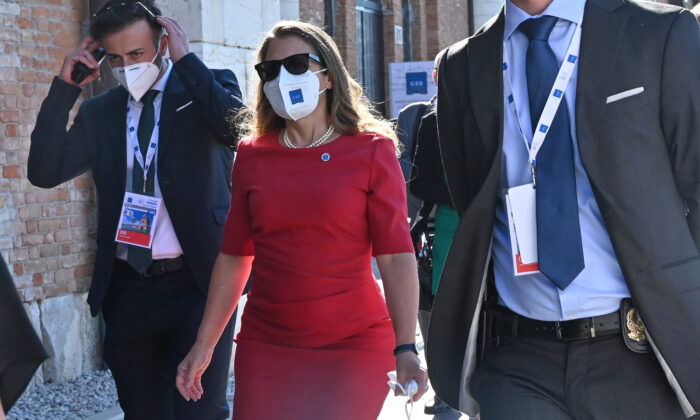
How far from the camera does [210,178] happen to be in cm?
425

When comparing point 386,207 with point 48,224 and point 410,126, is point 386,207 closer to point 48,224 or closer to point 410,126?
point 410,126

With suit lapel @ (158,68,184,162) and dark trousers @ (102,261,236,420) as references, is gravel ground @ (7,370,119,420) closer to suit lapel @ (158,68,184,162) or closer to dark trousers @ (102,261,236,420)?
dark trousers @ (102,261,236,420)

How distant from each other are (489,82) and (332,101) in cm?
86

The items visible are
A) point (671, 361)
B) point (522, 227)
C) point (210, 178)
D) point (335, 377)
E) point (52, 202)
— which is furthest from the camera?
point (52, 202)

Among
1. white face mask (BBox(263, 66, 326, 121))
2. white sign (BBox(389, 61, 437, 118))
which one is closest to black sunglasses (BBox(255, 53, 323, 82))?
white face mask (BBox(263, 66, 326, 121))

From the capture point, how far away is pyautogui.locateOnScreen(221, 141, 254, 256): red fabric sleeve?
3546 mm

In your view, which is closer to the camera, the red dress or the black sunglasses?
the red dress

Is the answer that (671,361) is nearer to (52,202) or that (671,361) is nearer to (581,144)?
(581,144)

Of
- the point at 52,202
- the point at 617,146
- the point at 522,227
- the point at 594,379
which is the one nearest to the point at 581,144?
the point at 617,146

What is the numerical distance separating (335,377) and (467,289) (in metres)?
0.57

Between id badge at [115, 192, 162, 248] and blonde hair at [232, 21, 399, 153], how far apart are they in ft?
1.93

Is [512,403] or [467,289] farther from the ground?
[467,289]

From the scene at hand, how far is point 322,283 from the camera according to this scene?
332cm

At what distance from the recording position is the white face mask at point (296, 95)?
3566 mm
